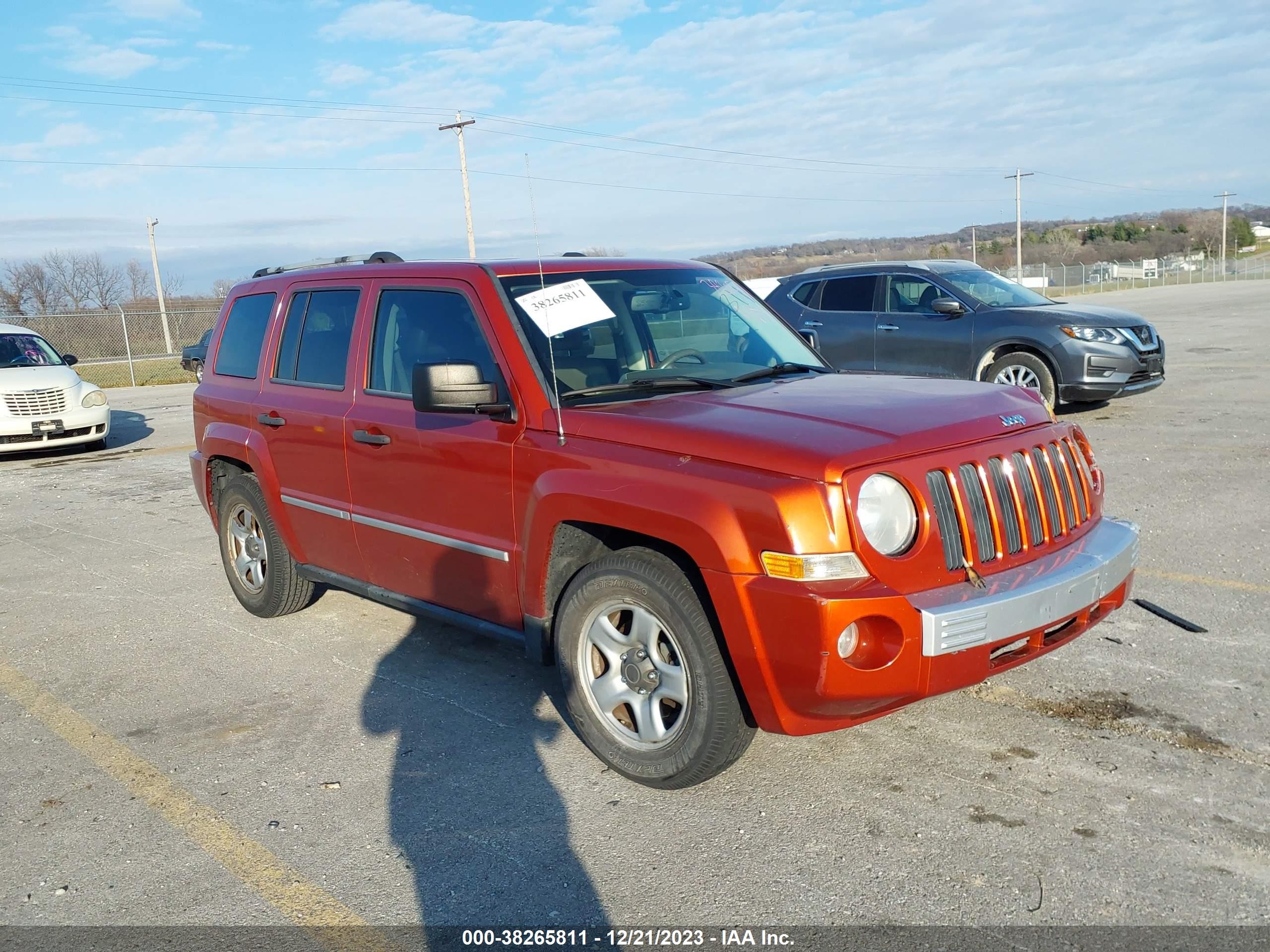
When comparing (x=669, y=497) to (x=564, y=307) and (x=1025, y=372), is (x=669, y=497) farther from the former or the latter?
(x=1025, y=372)

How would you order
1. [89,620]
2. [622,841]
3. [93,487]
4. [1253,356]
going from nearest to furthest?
1. [622,841]
2. [89,620]
3. [93,487]
4. [1253,356]

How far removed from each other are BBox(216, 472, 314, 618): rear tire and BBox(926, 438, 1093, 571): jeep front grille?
147 inches

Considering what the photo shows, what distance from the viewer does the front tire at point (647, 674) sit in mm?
3545

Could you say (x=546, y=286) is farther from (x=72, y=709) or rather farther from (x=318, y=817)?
(x=72, y=709)

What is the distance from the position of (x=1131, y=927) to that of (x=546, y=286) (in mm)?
3128

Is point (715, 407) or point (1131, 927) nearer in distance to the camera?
point (1131, 927)

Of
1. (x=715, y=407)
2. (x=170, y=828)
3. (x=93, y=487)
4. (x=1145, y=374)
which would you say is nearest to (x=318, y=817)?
(x=170, y=828)

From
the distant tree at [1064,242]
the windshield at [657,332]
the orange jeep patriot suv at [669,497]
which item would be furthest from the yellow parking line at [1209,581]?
the distant tree at [1064,242]

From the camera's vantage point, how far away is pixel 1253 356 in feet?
54.7

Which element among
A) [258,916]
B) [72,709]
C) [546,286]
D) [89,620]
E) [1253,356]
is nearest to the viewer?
[258,916]

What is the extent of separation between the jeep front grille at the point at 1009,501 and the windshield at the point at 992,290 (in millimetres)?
8392

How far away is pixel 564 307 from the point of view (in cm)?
442

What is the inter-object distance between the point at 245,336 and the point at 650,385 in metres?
2.89

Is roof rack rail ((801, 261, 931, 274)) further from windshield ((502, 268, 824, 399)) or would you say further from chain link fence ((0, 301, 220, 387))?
chain link fence ((0, 301, 220, 387))
